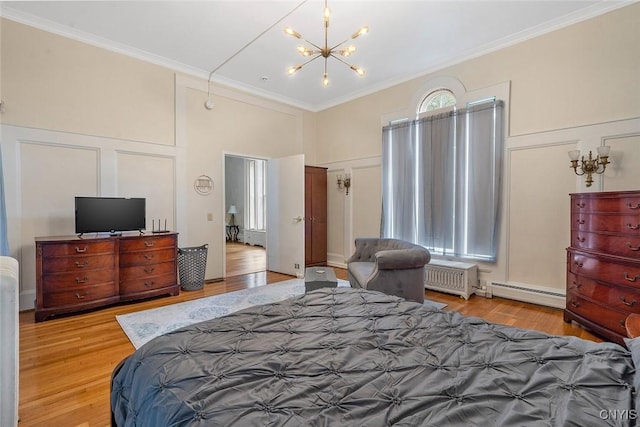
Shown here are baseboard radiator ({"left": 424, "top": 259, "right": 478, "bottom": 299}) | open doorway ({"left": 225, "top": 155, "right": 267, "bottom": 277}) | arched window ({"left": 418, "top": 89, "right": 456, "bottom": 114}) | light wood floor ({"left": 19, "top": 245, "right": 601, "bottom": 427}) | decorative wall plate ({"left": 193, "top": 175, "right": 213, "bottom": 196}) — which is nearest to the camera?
light wood floor ({"left": 19, "top": 245, "right": 601, "bottom": 427})

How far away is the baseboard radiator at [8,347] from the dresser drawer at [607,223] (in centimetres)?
435

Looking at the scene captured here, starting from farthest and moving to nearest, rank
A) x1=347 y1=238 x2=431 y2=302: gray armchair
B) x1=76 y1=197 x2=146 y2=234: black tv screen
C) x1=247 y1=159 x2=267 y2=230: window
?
Result: x1=247 y1=159 x2=267 y2=230: window < x1=76 y1=197 x2=146 y2=234: black tv screen < x1=347 y1=238 x2=431 y2=302: gray armchair

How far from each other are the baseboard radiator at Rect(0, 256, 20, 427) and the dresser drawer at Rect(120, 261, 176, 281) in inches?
93.0

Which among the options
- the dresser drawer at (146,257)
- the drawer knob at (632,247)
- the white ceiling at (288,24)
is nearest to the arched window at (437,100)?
the white ceiling at (288,24)

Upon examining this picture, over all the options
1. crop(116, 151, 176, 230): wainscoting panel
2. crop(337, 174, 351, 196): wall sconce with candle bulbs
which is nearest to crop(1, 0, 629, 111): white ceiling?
crop(116, 151, 176, 230): wainscoting panel

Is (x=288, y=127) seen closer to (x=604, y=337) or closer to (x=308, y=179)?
(x=308, y=179)

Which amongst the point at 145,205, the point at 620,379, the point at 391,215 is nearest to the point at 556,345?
the point at 620,379

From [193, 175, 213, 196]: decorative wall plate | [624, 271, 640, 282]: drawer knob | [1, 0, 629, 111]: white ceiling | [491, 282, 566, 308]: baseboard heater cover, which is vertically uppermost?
[1, 0, 629, 111]: white ceiling

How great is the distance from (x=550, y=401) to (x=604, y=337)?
2650 millimetres

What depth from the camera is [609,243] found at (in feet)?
8.83

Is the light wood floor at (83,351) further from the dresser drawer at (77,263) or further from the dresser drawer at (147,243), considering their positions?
the dresser drawer at (147,243)

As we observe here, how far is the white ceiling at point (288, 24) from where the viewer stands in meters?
3.23

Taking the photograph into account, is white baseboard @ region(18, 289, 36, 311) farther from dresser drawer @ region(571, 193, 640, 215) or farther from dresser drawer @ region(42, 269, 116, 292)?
dresser drawer @ region(571, 193, 640, 215)

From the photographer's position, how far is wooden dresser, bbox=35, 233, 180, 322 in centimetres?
320
